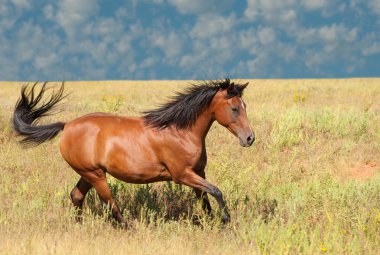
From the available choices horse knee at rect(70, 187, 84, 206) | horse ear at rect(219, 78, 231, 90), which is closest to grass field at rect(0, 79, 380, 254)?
horse knee at rect(70, 187, 84, 206)

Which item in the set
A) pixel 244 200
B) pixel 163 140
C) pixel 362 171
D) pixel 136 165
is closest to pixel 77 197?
pixel 136 165

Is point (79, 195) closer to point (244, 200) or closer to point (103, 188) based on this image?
point (103, 188)

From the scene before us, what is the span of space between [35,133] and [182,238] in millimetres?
3075

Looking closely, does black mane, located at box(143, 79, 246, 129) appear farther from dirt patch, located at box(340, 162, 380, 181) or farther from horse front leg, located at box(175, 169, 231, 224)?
dirt patch, located at box(340, 162, 380, 181)

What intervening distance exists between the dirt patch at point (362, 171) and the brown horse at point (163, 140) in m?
4.95

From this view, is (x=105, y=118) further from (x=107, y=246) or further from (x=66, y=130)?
(x=107, y=246)

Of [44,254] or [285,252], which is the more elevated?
[285,252]

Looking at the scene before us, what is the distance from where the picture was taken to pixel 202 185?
6.12 m

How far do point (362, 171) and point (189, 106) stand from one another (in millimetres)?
5901

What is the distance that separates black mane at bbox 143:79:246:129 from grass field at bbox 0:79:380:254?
998 mm

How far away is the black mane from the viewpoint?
6484mm

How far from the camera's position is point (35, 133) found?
7.64 meters

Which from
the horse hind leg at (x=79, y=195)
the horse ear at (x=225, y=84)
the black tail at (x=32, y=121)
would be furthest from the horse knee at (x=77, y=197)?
the horse ear at (x=225, y=84)

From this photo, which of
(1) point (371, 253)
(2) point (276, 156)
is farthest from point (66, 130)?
(2) point (276, 156)
